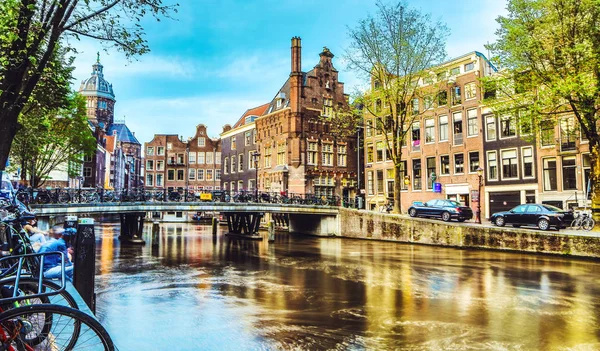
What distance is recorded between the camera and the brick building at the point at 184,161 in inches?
2906

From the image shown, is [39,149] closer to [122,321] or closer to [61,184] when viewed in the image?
[122,321]

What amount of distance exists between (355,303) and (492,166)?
26901 mm

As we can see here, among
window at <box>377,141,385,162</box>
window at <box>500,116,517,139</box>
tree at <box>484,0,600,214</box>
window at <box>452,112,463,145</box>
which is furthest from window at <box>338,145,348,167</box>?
tree at <box>484,0,600,214</box>

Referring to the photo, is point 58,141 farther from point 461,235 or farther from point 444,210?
point 461,235

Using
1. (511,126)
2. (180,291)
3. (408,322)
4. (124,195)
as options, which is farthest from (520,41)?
(124,195)

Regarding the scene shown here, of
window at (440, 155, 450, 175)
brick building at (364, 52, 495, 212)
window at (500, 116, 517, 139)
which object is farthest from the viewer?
window at (440, 155, 450, 175)

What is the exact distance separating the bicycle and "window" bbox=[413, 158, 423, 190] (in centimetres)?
1690

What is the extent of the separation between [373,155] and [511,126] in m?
14.3

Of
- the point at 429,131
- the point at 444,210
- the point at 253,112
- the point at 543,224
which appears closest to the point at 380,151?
the point at 429,131

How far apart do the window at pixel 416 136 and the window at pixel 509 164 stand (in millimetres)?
7918

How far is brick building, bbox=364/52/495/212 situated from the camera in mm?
36188

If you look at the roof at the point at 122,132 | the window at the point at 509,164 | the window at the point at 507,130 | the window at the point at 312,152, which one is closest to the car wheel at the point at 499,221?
the window at the point at 509,164

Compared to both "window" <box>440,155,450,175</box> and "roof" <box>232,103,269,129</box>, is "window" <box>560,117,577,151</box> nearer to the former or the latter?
"window" <box>440,155,450,175</box>

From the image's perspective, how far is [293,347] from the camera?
8602mm
